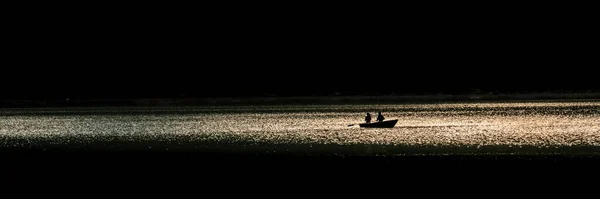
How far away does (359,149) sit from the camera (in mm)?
28422

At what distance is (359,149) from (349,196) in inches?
627

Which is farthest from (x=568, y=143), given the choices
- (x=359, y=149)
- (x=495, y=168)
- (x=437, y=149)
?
(x=495, y=168)

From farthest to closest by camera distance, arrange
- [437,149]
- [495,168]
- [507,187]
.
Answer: [437,149], [495,168], [507,187]

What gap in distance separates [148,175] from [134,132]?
104 feet

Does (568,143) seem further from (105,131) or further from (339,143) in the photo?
(105,131)

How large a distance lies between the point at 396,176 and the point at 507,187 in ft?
8.26

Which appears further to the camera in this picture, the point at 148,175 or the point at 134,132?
the point at 134,132

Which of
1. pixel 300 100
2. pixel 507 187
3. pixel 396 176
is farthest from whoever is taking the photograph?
pixel 300 100

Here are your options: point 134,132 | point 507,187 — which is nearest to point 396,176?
point 507,187

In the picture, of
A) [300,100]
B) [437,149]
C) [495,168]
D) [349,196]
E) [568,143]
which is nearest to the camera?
[349,196]

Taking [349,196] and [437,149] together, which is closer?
[349,196]

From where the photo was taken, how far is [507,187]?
534 inches

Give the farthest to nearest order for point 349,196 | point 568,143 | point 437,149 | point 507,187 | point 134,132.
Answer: point 134,132
point 568,143
point 437,149
point 507,187
point 349,196

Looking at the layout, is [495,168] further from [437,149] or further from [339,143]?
[339,143]
